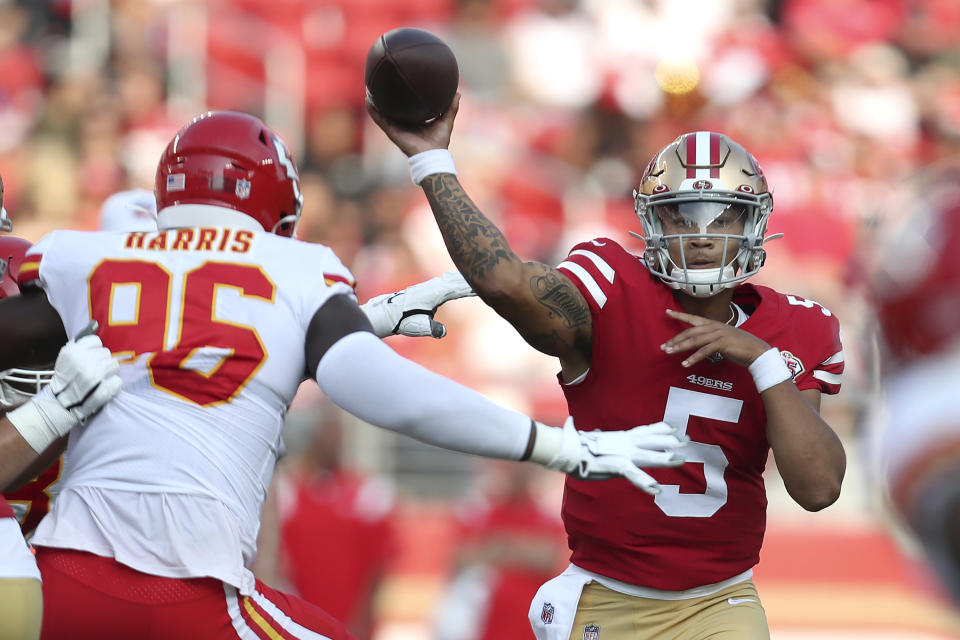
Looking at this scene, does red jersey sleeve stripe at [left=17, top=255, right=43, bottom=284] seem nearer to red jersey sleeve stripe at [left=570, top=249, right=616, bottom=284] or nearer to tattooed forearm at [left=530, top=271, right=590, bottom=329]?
Result: tattooed forearm at [left=530, top=271, right=590, bottom=329]

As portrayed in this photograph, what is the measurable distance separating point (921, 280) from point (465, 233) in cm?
192

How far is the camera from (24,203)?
31.3 feet

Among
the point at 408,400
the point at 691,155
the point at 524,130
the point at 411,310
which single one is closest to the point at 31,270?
the point at 408,400

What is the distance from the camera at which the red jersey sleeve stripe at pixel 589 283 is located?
344 centimetres

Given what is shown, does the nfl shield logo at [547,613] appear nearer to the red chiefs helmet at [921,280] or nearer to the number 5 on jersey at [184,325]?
the number 5 on jersey at [184,325]

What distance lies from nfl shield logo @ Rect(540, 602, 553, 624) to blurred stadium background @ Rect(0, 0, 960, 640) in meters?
4.63

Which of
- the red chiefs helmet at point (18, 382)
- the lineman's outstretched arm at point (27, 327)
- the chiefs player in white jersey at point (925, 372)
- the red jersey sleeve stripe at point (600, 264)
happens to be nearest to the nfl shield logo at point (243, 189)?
the lineman's outstretched arm at point (27, 327)

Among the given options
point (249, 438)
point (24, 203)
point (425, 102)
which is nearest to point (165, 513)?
point (249, 438)

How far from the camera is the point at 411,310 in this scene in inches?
138

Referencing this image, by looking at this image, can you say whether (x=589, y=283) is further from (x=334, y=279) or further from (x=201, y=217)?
(x=201, y=217)

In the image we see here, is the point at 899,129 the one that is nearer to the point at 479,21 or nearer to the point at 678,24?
the point at 678,24

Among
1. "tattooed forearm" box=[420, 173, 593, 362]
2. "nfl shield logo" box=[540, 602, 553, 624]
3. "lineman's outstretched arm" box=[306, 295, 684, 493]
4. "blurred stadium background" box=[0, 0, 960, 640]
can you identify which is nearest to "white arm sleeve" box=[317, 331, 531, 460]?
"lineman's outstretched arm" box=[306, 295, 684, 493]

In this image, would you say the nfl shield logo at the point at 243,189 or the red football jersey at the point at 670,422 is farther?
the red football jersey at the point at 670,422

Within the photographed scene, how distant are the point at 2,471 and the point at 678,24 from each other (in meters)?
8.66
